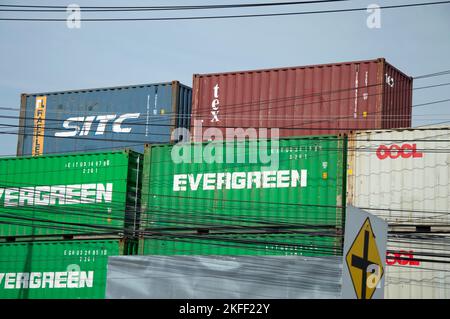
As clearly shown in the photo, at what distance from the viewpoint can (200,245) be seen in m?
21.6

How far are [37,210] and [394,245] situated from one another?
39.0 feet

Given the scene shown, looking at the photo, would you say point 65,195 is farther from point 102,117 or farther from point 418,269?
point 418,269

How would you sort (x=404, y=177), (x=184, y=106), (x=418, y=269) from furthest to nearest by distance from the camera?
(x=184, y=106), (x=404, y=177), (x=418, y=269)

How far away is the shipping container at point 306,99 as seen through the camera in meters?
21.9

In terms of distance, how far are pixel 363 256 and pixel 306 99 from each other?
17.1m

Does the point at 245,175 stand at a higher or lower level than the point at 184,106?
lower

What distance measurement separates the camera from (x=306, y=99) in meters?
22.7

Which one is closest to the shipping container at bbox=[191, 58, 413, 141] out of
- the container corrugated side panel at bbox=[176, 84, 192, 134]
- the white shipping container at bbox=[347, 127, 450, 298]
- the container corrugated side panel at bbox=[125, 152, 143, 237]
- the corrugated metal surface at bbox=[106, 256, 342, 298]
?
the container corrugated side panel at bbox=[176, 84, 192, 134]

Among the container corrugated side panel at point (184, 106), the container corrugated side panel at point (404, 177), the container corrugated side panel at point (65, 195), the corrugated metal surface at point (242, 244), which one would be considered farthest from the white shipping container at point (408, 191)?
the container corrugated side panel at point (65, 195)

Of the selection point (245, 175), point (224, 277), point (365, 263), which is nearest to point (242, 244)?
point (245, 175)

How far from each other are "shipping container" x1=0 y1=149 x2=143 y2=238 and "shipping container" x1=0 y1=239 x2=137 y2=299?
16.3 inches

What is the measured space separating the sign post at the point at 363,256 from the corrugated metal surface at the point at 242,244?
1382 centimetres
